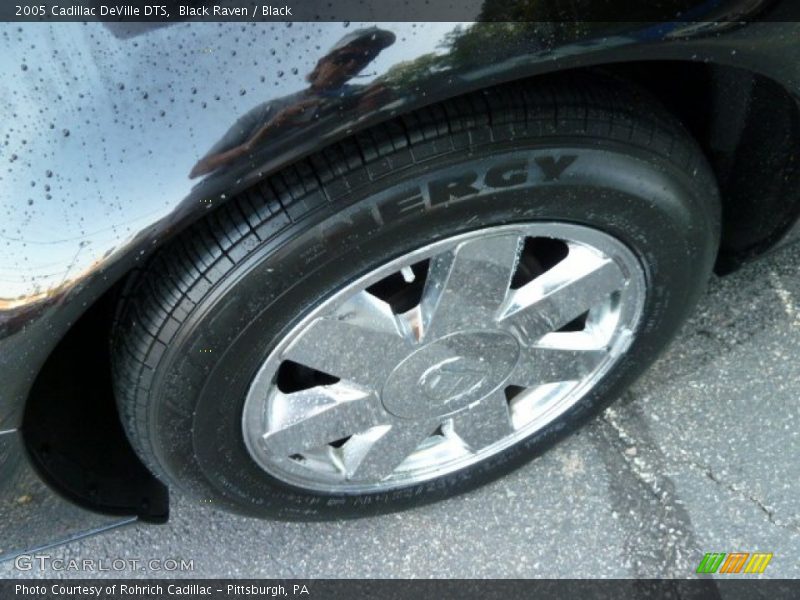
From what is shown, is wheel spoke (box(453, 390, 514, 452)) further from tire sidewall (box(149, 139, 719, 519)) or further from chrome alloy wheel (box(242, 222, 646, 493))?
tire sidewall (box(149, 139, 719, 519))

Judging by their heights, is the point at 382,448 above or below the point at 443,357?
below

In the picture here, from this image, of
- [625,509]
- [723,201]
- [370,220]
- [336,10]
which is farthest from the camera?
[625,509]

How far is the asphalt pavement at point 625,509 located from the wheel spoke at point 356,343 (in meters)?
0.63

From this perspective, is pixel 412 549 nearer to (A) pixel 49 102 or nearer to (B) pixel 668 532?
(B) pixel 668 532

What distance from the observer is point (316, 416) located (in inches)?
62.2

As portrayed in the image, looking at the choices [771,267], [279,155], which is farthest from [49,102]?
[771,267]

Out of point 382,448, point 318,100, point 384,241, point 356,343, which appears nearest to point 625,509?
point 382,448

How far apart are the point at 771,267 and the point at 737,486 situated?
0.63m

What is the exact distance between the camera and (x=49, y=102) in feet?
3.59

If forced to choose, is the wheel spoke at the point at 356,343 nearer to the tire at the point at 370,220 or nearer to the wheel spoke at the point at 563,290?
the tire at the point at 370,220

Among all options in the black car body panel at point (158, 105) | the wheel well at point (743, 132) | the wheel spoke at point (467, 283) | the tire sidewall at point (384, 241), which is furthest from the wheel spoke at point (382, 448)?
the wheel well at point (743, 132)

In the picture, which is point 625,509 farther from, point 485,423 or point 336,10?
point 336,10

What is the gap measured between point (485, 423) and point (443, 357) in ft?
0.97

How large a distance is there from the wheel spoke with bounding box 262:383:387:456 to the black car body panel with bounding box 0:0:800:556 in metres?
0.46
